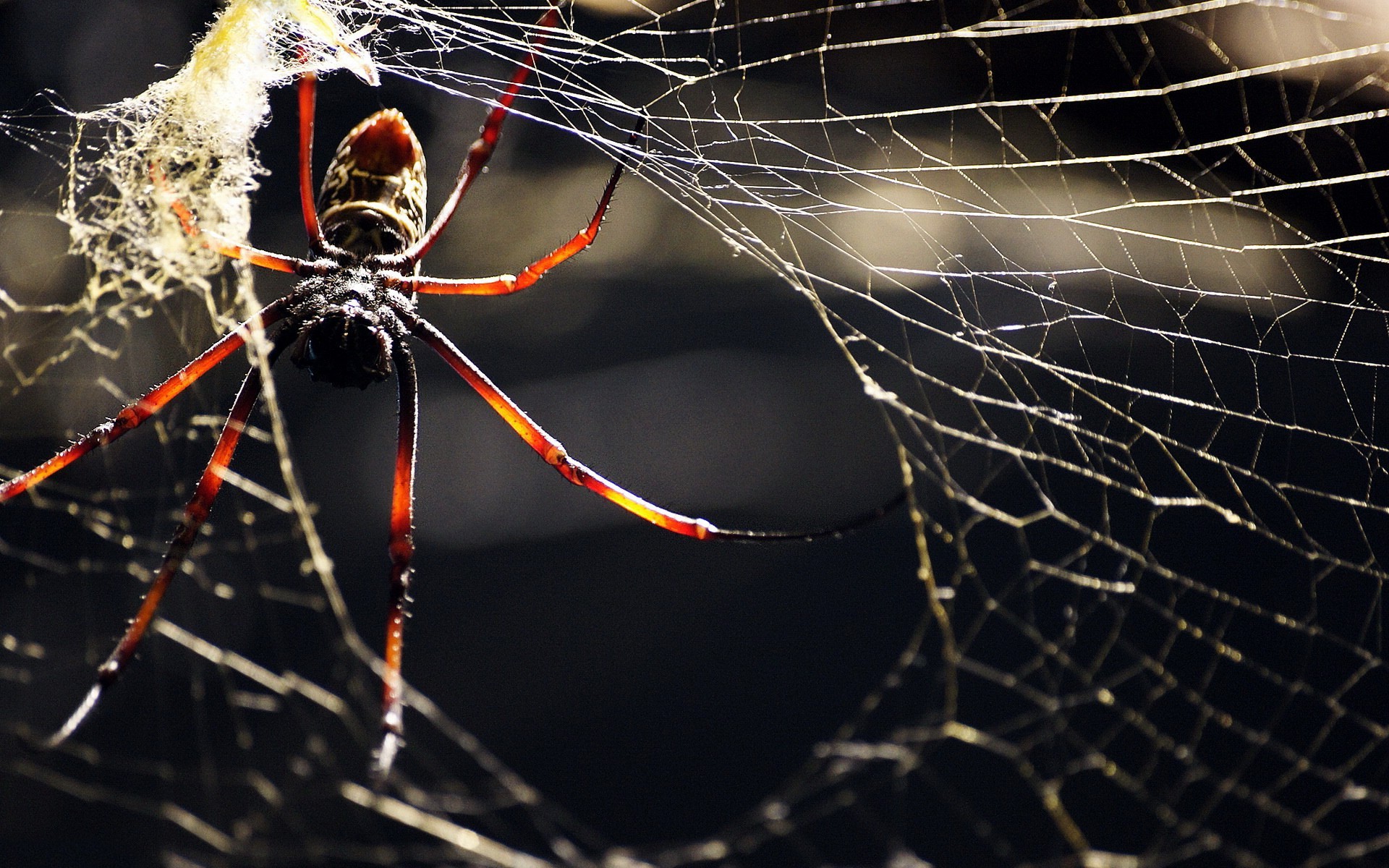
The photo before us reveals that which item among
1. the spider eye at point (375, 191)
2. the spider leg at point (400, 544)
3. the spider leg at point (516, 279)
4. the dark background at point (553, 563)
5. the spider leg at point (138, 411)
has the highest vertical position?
the spider eye at point (375, 191)

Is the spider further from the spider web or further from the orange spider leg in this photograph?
the spider web

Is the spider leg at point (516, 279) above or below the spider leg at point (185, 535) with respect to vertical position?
above

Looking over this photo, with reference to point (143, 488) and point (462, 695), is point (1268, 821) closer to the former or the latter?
point (462, 695)

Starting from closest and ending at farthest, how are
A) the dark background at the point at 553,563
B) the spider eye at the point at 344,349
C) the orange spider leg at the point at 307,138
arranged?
the orange spider leg at the point at 307,138 → the spider eye at the point at 344,349 → the dark background at the point at 553,563

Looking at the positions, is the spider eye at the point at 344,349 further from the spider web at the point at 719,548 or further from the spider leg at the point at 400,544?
the spider web at the point at 719,548

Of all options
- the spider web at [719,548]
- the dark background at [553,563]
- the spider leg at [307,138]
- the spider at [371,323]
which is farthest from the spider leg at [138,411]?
the dark background at [553,563]

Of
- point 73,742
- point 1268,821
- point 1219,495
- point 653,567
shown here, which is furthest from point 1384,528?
point 73,742

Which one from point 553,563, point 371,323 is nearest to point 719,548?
point 553,563

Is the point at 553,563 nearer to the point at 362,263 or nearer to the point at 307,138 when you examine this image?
the point at 362,263
